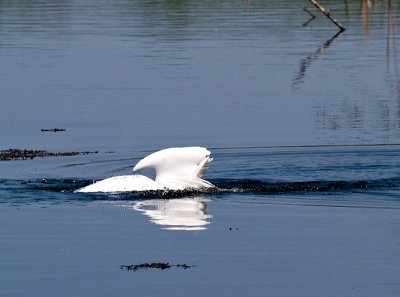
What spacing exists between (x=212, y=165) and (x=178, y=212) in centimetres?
309

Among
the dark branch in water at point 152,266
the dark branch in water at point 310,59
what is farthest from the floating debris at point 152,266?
the dark branch in water at point 310,59

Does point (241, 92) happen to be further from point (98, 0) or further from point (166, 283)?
point (98, 0)

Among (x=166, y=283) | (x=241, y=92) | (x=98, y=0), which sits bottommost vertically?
(x=166, y=283)

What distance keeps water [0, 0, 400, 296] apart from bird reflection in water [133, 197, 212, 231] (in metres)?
0.04

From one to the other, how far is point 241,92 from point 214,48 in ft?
30.1

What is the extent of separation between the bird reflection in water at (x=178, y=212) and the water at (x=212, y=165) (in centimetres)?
4

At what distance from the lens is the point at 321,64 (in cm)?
2878

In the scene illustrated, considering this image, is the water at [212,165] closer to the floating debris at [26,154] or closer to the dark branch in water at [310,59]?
the dark branch in water at [310,59]

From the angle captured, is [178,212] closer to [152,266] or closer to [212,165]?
[152,266]

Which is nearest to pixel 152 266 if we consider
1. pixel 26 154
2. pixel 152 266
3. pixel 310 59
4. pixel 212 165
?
pixel 152 266

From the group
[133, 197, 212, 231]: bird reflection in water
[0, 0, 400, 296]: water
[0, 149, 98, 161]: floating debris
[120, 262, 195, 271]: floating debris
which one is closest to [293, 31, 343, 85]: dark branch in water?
[0, 0, 400, 296]: water

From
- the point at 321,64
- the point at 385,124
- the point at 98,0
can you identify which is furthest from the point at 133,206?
the point at 98,0

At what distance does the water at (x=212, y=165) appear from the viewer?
34.4 ft

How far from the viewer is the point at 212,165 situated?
1628 cm
